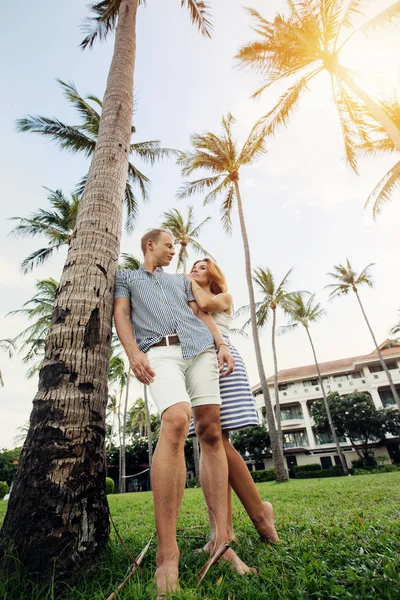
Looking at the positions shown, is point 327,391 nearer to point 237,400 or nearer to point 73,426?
point 237,400

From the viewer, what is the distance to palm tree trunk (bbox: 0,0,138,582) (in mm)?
1454

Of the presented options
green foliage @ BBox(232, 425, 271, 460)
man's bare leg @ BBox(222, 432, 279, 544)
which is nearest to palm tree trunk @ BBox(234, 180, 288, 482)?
man's bare leg @ BBox(222, 432, 279, 544)

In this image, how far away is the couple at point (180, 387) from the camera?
5.11 ft

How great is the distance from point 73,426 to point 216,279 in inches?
67.6

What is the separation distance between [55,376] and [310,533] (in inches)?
78.2

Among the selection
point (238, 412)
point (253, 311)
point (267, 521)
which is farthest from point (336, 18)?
point (267, 521)

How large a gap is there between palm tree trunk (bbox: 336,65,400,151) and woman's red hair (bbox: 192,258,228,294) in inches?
309

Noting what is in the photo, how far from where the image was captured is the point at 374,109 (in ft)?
28.5

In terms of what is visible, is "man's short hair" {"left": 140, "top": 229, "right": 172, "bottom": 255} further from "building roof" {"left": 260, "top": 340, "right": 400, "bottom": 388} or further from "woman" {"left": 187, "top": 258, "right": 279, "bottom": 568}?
"building roof" {"left": 260, "top": 340, "right": 400, "bottom": 388}

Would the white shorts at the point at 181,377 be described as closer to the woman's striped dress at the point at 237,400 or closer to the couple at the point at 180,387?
the couple at the point at 180,387

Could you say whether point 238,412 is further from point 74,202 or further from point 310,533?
point 74,202

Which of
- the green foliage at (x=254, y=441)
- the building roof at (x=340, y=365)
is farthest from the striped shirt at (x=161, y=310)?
the building roof at (x=340, y=365)

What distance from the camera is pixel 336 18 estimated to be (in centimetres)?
917

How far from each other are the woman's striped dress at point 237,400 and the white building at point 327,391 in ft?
116
